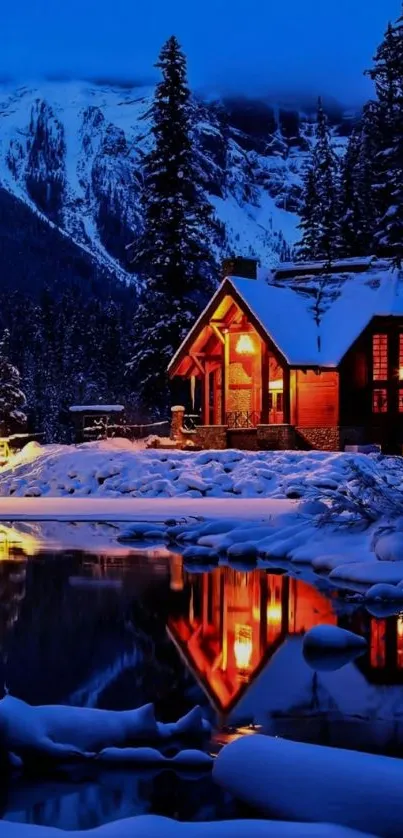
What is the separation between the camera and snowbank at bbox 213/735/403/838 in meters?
5.36

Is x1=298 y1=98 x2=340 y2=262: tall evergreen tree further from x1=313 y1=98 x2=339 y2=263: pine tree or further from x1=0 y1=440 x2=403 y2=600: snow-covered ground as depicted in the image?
x1=0 y1=440 x2=403 y2=600: snow-covered ground

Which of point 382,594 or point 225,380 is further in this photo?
point 225,380

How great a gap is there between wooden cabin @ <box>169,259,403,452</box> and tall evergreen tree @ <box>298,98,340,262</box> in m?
14.1

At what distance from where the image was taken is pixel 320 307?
37.2 metres

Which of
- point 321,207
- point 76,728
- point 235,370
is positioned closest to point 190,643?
point 76,728

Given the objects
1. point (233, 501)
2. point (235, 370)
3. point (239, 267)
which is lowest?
point (233, 501)

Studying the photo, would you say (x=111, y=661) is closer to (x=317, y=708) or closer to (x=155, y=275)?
(x=317, y=708)

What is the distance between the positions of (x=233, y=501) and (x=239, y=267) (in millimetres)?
16070

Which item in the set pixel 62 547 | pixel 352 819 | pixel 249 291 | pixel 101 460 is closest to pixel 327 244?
pixel 249 291

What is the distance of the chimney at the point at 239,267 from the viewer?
1544 inches

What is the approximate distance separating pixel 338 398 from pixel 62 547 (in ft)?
58.3

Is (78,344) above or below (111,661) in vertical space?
above

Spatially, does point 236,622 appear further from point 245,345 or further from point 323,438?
point 245,345

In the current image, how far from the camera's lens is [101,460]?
96.6 feet
